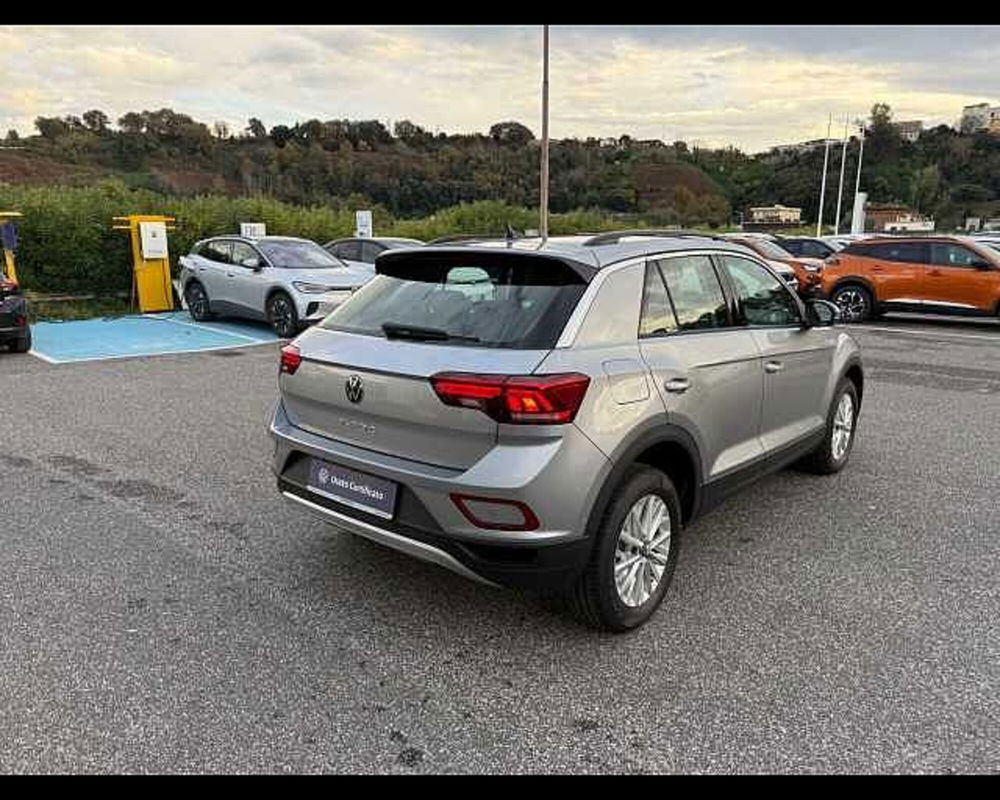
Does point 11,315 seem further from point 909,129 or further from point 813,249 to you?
point 909,129

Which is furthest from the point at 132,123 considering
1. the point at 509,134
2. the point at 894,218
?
the point at 894,218

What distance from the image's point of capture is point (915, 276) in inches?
526

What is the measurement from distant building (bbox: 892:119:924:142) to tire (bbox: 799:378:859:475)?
8952 centimetres

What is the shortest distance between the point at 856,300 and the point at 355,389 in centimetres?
1341

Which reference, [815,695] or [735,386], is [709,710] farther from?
[735,386]

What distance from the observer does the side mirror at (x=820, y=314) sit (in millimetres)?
4438

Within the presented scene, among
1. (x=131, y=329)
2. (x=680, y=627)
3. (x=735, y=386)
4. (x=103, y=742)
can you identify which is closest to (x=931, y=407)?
(x=735, y=386)

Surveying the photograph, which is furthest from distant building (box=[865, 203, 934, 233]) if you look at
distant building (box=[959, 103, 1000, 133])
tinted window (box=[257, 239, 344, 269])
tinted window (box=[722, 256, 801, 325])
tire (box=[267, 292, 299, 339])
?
tinted window (box=[722, 256, 801, 325])

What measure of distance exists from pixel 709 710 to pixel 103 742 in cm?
198

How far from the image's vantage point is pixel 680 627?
10.3ft

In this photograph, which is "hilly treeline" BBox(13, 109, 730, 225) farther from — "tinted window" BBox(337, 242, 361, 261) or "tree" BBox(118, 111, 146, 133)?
"tinted window" BBox(337, 242, 361, 261)

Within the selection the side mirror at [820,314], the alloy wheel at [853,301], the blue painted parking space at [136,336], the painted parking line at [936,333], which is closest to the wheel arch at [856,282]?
the alloy wheel at [853,301]
